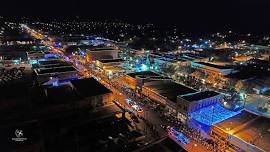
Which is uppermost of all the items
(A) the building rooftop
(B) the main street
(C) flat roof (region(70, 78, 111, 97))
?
(A) the building rooftop

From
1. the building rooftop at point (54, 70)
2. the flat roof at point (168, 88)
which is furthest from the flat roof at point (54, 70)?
the flat roof at point (168, 88)

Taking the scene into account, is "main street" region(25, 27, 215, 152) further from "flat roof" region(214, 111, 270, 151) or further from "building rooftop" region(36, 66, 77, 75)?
"building rooftop" region(36, 66, 77, 75)

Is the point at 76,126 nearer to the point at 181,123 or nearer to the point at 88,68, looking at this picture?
the point at 181,123

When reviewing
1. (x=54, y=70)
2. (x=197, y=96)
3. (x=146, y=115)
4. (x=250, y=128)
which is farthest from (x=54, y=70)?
(x=250, y=128)

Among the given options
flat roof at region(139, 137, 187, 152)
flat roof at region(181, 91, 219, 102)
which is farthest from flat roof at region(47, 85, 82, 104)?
flat roof at region(139, 137, 187, 152)

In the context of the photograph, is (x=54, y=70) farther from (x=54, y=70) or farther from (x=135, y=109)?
(x=135, y=109)

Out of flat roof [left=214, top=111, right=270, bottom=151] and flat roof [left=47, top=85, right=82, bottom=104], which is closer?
flat roof [left=214, top=111, right=270, bottom=151]
